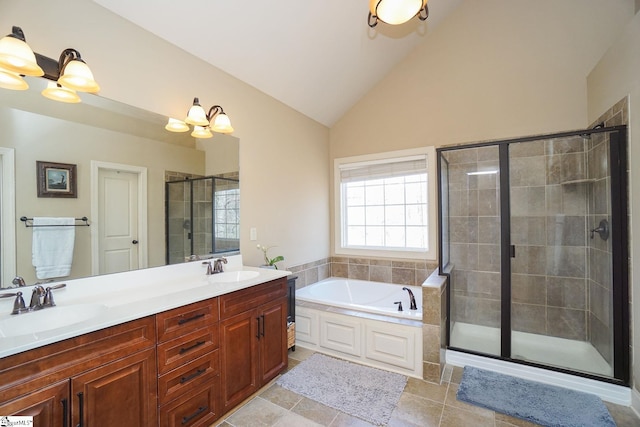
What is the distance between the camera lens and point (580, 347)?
2510 mm

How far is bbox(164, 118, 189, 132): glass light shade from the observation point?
2.10 meters

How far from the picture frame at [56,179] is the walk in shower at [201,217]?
1.81 feet

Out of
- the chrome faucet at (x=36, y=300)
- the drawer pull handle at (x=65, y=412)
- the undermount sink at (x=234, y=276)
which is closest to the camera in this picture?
the drawer pull handle at (x=65, y=412)

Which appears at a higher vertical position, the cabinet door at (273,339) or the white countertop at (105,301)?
the white countertop at (105,301)

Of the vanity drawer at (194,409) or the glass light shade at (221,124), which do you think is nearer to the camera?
the vanity drawer at (194,409)

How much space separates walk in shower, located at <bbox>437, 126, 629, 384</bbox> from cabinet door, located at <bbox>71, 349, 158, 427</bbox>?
2450 mm

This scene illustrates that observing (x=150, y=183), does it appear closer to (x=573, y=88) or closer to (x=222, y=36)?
(x=222, y=36)

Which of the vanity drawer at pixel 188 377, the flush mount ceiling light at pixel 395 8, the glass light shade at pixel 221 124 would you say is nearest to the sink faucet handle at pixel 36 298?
the vanity drawer at pixel 188 377

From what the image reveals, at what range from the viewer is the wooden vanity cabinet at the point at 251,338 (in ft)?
5.97

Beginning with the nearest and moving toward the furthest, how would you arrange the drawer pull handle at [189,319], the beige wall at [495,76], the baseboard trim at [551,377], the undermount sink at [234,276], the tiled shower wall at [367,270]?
the drawer pull handle at [189,319], the baseboard trim at [551,377], the undermount sink at [234,276], the beige wall at [495,76], the tiled shower wall at [367,270]

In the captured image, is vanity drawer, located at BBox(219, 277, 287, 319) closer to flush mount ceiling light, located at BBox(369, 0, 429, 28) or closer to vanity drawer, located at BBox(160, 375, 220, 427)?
vanity drawer, located at BBox(160, 375, 220, 427)

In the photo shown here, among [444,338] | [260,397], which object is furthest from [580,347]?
[260,397]

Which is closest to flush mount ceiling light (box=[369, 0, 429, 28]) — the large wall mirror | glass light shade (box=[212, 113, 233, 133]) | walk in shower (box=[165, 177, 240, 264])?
glass light shade (box=[212, 113, 233, 133])

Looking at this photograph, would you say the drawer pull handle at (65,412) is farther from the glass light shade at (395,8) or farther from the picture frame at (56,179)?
the glass light shade at (395,8)
